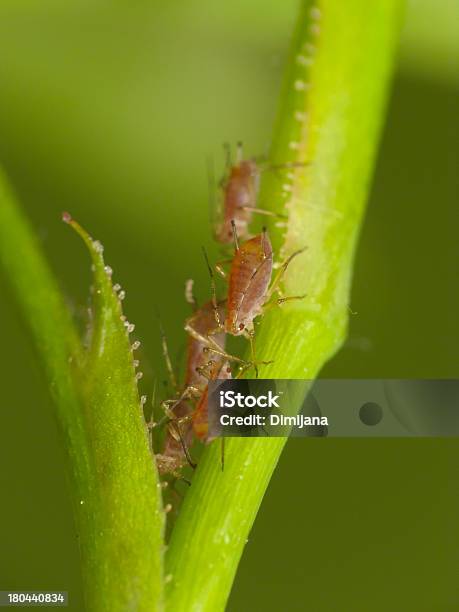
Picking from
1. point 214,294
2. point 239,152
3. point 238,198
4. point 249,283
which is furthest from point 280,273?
point 239,152

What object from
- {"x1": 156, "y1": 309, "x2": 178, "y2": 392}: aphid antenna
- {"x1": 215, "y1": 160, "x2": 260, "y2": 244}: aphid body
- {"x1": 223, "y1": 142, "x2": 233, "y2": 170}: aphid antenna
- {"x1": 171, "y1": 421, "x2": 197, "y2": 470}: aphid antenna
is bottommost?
{"x1": 171, "y1": 421, "x2": 197, "y2": 470}: aphid antenna

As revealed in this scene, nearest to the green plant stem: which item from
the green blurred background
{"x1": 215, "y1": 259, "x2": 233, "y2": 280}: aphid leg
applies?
{"x1": 215, "y1": 259, "x2": 233, "y2": 280}: aphid leg

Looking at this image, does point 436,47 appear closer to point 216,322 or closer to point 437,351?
point 437,351

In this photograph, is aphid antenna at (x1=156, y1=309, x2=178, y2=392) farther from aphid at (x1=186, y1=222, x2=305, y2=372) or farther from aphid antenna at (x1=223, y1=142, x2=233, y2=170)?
aphid antenna at (x1=223, y1=142, x2=233, y2=170)

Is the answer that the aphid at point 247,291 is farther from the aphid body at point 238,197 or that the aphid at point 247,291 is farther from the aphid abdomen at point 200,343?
the aphid body at point 238,197

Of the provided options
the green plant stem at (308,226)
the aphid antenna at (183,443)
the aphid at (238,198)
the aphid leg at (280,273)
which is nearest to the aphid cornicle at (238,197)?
the aphid at (238,198)

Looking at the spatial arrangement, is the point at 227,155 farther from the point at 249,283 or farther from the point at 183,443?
the point at 183,443
